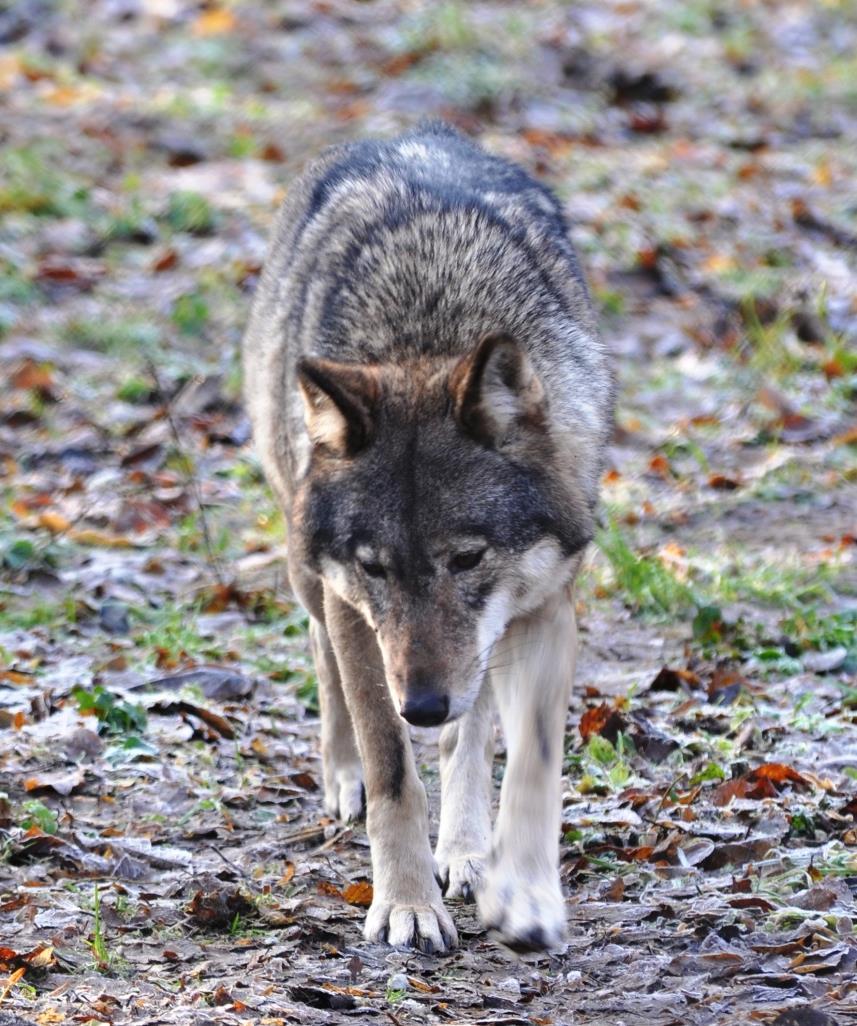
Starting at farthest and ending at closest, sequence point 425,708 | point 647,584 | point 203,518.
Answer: point 203,518 → point 647,584 → point 425,708

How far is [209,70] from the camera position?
13.3 m

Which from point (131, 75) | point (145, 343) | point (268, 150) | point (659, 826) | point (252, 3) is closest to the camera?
point (659, 826)

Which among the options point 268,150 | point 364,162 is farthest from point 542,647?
point 268,150

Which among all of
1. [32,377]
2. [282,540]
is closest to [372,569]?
[282,540]

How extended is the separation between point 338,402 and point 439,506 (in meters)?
0.36

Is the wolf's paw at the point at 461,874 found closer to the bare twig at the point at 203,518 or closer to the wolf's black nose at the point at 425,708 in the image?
the wolf's black nose at the point at 425,708

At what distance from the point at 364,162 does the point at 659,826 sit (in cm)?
230

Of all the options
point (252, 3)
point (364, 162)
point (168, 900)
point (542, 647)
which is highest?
point (252, 3)

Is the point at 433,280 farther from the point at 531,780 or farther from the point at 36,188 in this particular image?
the point at 36,188

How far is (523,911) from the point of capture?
385 centimetres

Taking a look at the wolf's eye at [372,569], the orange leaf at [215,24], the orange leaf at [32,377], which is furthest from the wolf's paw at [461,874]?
the orange leaf at [215,24]

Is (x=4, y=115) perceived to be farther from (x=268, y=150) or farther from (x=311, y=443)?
(x=311, y=443)

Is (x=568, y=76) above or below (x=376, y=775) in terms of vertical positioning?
above

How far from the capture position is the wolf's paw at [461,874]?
179 inches
